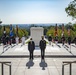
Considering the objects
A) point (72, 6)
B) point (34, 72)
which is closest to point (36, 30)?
point (72, 6)

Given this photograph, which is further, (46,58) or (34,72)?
(46,58)

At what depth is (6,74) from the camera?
12562 millimetres

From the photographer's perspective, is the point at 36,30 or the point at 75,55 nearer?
the point at 75,55

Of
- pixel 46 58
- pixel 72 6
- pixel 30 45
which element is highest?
pixel 72 6

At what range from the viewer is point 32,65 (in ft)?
49.8

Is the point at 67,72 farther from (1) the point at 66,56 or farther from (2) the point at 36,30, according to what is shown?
(2) the point at 36,30

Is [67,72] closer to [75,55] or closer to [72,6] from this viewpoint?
[75,55]

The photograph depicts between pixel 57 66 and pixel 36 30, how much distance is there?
1269 centimetres

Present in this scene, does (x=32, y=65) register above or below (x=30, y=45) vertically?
below

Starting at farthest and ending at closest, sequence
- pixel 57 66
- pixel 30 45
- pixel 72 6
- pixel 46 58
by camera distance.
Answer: pixel 72 6 → pixel 46 58 → pixel 30 45 → pixel 57 66

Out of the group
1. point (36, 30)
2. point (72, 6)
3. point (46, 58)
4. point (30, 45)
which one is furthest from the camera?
point (72, 6)

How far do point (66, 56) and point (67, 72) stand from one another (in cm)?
582

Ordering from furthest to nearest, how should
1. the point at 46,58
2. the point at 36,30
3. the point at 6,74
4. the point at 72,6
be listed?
the point at 72,6 < the point at 36,30 < the point at 46,58 < the point at 6,74

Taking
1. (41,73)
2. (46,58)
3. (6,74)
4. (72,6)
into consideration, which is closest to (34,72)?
(41,73)
